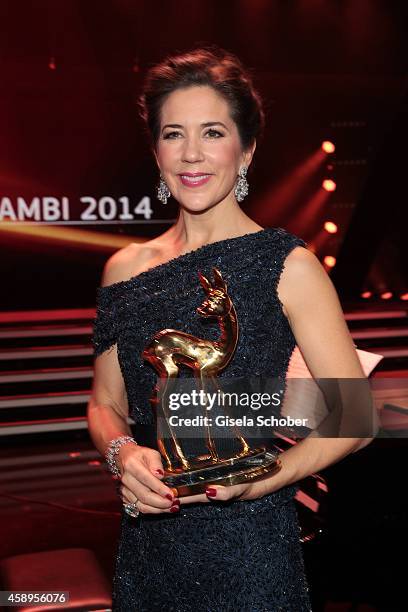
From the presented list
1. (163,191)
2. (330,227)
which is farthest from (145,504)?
(330,227)

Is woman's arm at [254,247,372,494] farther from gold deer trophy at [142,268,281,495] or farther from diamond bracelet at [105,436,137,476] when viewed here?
diamond bracelet at [105,436,137,476]

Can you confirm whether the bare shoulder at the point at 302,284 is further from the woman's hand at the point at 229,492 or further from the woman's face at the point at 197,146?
the woman's hand at the point at 229,492

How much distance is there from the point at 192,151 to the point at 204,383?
0.38 m

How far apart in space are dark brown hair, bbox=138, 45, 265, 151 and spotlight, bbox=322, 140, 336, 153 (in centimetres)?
626

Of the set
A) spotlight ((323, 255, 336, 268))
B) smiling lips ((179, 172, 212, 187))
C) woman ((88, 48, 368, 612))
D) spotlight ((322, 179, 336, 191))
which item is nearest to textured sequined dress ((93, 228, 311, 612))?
woman ((88, 48, 368, 612))

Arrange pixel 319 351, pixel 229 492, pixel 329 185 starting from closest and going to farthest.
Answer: pixel 229 492
pixel 319 351
pixel 329 185

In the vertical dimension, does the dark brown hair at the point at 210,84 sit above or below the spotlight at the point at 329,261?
above

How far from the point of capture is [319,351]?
4.08 feet

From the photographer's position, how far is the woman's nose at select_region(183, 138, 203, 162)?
4.25 feet

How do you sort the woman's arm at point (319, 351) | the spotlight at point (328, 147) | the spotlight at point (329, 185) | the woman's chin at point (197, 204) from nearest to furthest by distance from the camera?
the woman's arm at point (319, 351) → the woman's chin at point (197, 204) → the spotlight at point (328, 147) → the spotlight at point (329, 185)

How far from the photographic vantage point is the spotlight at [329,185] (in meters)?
7.66

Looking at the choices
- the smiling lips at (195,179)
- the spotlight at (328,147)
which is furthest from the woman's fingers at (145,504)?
the spotlight at (328,147)

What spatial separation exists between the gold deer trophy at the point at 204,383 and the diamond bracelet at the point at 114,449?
0.12 m

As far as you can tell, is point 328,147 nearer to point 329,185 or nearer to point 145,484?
point 329,185
